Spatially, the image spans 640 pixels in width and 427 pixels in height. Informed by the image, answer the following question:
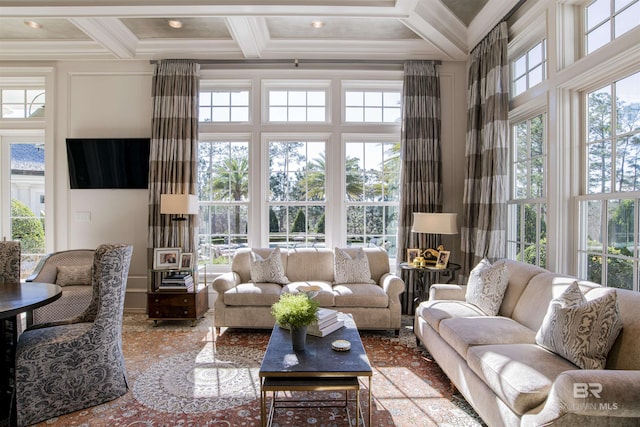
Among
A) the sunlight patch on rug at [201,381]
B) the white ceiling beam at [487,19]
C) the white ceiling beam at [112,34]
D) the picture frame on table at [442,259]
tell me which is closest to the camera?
the sunlight patch on rug at [201,381]

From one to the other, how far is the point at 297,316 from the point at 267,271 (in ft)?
6.15

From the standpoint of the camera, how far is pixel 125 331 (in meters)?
3.73

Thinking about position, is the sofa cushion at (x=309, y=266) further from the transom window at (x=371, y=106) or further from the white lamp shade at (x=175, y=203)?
the transom window at (x=371, y=106)

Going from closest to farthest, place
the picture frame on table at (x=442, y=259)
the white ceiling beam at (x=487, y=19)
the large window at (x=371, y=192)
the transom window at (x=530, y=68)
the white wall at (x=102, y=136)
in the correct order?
the transom window at (x=530, y=68)
the white ceiling beam at (x=487, y=19)
the picture frame on table at (x=442, y=259)
the white wall at (x=102, y=136)
the large window at (x=371, y=192)

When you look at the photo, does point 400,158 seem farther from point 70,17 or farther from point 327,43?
point 70,17

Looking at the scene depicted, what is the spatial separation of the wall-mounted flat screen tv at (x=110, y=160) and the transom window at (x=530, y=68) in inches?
173

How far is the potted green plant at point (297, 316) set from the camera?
2.02 metres

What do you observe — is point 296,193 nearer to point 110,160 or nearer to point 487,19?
point 110,160

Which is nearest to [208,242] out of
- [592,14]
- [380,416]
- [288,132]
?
[288,132]

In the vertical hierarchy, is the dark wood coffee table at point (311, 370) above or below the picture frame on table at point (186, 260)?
below

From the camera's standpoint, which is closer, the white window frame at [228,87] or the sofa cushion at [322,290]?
the sofa cushion at [322,290]

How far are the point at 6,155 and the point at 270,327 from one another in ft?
14.2

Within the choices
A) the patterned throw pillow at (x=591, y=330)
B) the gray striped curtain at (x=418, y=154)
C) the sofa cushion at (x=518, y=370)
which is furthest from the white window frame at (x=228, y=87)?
the patterned throw pillow at (x=591, y=330)

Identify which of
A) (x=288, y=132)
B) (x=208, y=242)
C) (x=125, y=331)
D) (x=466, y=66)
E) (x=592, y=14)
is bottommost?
(x=125, y=331)
